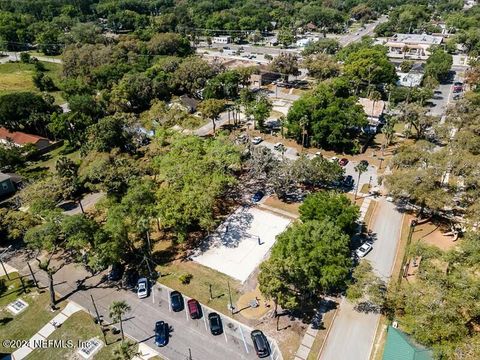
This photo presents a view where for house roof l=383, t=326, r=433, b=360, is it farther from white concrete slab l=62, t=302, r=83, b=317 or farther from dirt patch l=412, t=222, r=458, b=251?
white concrete slab l=62, t=302, r=83, b=317

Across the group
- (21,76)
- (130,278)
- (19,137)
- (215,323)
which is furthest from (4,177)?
(21,76)

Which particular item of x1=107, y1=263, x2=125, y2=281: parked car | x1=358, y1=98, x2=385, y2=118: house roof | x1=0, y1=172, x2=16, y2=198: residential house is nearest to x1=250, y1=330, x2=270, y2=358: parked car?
x1=107, y1=263, x2=125, y2=281: parked car

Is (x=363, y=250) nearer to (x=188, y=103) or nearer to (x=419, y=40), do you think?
(x=188, y=103)

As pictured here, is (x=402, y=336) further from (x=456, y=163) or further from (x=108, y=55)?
(x=108, y=55)

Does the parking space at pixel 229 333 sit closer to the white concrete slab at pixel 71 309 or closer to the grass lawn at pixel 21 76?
the white concrete slab at pixel 71 309

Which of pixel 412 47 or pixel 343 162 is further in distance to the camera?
pixel 412 47
